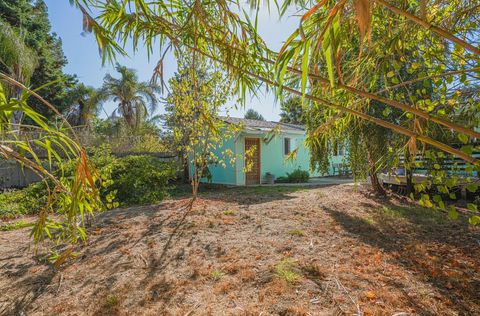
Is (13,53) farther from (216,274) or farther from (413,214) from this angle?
(413,214)

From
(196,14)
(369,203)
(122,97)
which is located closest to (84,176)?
(196,14)

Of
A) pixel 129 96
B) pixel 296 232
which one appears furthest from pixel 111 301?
pixel 129 96

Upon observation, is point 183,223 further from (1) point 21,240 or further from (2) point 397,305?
(2) point 397,305

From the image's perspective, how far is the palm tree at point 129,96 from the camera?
19.5 meters

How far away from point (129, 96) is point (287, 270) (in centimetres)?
1992

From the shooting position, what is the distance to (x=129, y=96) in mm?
20031

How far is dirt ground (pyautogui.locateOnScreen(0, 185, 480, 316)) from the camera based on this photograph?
2.50 meters

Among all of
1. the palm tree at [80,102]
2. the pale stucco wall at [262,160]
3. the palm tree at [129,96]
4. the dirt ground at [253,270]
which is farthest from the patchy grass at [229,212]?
the palm tree at [80,102]

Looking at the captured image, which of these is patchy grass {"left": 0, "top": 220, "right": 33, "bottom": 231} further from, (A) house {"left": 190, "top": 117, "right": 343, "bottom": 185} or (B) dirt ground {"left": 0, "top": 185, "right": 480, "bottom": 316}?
(A) house {"left": 190, "top": 117, "right": 343, "bottom": 185}

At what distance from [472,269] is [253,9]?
380cm

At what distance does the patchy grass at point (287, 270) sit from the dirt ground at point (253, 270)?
11 mm

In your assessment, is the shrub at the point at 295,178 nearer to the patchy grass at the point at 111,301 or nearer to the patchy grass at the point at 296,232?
the patchy grass at the point at 296,232

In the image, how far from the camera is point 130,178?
7.53 m

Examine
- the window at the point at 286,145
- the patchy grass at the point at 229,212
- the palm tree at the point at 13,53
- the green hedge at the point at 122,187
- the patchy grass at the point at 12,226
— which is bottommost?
the patchy grass at the point at 12,226
